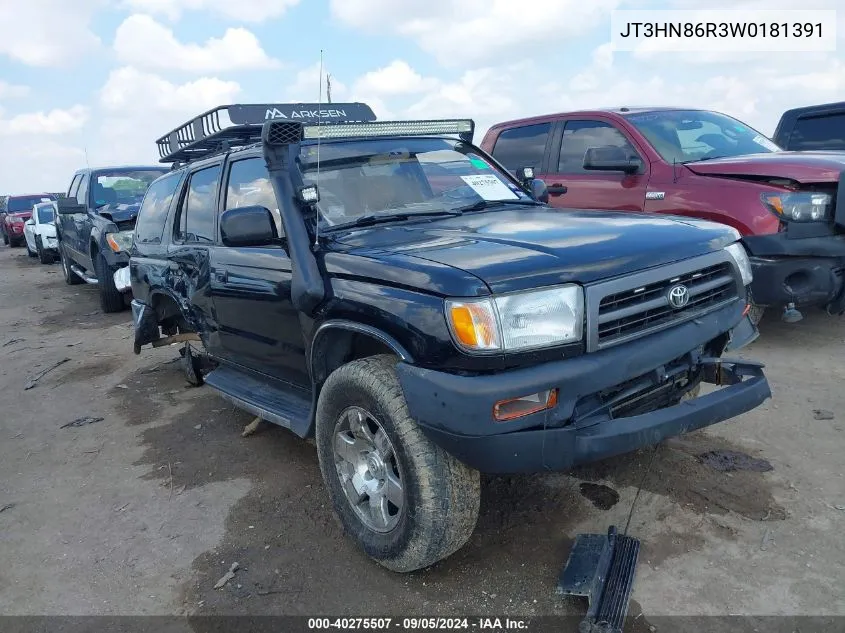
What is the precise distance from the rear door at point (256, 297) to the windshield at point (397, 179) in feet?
1.10

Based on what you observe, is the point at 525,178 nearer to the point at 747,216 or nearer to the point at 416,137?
the point at 416,137

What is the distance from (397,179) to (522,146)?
12.4 ft

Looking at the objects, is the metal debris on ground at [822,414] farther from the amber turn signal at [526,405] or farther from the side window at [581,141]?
the side window at [581,141]

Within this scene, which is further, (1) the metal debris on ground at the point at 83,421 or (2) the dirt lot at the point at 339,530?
(1) the metal debris on ground at the point at 83,421

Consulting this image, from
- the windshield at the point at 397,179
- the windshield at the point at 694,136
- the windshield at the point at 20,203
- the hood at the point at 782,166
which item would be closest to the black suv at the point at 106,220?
the windshield at the point at 397,179

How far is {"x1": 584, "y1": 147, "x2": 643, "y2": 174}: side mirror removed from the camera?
5.61 meters

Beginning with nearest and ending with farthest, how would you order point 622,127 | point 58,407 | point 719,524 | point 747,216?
1. point 719,524
2. point 747,216
3. point 58,407
4. point 622,127

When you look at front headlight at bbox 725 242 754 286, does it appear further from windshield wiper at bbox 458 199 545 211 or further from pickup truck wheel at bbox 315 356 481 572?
pickup truck wheel at bbox 315 356 481 572

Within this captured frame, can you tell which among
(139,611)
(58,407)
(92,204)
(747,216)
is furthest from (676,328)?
(92,204)

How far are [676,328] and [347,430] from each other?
4.84 ft

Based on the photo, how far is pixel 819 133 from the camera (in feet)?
25.0

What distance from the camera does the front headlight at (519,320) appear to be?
7.50ft

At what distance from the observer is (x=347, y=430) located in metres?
2.93

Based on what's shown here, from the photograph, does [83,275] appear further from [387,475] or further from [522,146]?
[387,475]
